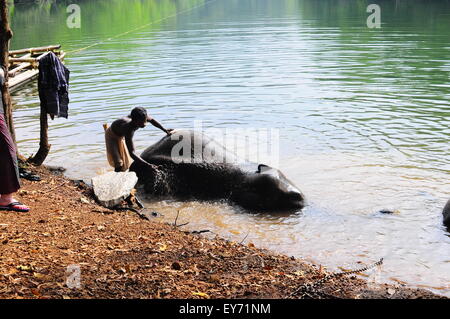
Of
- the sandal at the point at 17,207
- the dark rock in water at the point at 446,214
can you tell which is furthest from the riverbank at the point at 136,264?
the dark rock in water at the point at 446,214

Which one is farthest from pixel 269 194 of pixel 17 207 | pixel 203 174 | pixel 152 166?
pixel 17 207

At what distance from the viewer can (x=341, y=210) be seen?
8.27m

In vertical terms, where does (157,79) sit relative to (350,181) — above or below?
above

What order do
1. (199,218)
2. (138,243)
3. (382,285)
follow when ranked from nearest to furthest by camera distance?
(382,285)
(138,243)
(199,218)

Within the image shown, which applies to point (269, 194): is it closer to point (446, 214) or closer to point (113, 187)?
point (113, 187)

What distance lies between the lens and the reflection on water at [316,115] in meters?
7.40

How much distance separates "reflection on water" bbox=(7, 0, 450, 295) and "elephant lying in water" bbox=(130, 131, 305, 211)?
37 cm

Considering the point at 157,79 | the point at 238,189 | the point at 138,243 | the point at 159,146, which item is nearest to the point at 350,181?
the point at 238,189

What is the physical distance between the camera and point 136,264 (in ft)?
17.6

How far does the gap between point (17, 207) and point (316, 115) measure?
9288 mm

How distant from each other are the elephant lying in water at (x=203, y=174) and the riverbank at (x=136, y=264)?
178 cm

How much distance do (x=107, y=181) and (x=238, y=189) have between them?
6.92 ft

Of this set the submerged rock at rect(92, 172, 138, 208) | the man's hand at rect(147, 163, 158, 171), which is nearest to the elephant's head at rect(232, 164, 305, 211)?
the man's hand at rect(147, 163, 158, 171)
